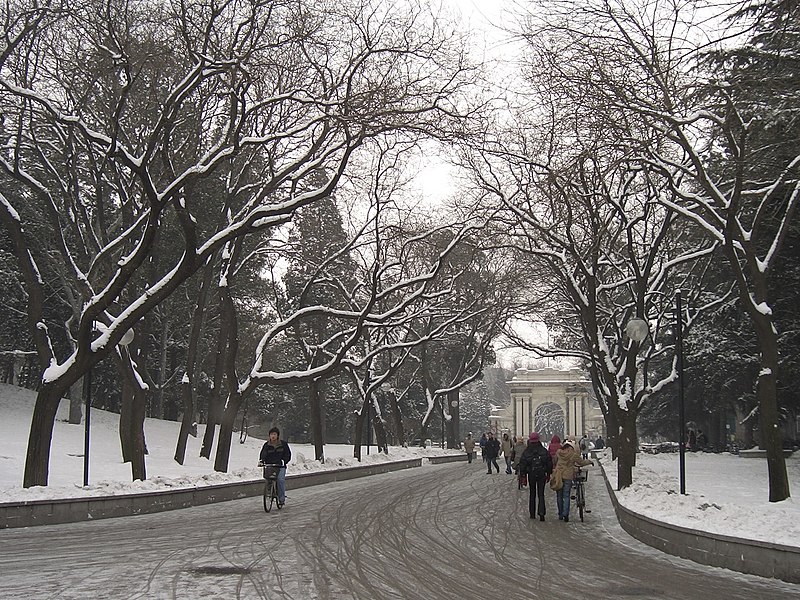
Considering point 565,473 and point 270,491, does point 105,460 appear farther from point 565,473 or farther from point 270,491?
point 565,473

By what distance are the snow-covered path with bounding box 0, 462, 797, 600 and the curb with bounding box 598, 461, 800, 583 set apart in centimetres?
18

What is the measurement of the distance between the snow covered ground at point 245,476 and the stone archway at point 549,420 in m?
58.3

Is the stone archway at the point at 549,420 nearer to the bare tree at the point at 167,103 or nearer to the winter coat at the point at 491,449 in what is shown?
the winter coat at the point at 491,449

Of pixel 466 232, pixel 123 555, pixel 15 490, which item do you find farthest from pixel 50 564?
pixel 466 232

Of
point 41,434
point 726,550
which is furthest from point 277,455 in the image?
point 726,550

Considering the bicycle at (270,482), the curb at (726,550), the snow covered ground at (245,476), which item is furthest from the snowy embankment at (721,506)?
the bicycle at (270,482)

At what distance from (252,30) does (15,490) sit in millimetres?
9622

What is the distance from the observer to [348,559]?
1174cm

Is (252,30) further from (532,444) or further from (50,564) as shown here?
(50,564)

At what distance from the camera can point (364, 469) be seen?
33.2m

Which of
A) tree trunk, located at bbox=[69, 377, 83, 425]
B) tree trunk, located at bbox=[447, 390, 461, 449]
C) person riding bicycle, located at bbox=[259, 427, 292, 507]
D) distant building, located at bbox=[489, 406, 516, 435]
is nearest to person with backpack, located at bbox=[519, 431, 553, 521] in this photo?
person riding bicycle, located at bbox=[259, 427, 292, 507]

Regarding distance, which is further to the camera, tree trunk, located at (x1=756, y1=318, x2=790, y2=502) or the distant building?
the distant building

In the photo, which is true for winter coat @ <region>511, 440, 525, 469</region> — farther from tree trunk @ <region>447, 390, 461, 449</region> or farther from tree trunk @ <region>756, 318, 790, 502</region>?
tree trunk @ <region>447, 390, 461, 449</region>

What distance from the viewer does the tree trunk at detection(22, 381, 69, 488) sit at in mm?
17016
